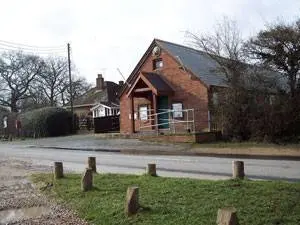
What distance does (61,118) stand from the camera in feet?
146

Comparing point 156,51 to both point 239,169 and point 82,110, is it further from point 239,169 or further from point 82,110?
point 82,110

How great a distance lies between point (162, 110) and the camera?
35.1 m

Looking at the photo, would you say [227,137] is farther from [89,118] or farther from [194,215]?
[89,118]

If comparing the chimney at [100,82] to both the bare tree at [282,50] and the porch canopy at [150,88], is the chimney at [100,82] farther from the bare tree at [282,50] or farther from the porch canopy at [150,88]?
the bare tree at [282,50]

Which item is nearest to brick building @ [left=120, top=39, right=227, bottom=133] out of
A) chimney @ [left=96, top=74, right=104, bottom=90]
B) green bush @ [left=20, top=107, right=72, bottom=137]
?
green bush @ [left=20, top=107, right=72, bottom=137]

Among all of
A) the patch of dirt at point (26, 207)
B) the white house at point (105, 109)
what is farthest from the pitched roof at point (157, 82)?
the patch of dirt at point (26, 207)

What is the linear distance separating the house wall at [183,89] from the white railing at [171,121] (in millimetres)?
338

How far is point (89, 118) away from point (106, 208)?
43.4 metres

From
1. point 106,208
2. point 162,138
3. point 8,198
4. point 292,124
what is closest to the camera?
point 106,208

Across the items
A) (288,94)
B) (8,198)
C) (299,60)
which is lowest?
(8,198)

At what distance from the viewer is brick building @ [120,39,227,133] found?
32.6m

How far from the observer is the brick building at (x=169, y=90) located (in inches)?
1283

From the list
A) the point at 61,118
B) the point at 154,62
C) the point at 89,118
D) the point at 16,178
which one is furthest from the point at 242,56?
the point at 89,118

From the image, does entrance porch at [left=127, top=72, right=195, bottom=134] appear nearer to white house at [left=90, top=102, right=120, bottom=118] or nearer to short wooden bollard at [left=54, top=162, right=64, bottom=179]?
white house at [left=90, top=102, right=120, bottom=118]
